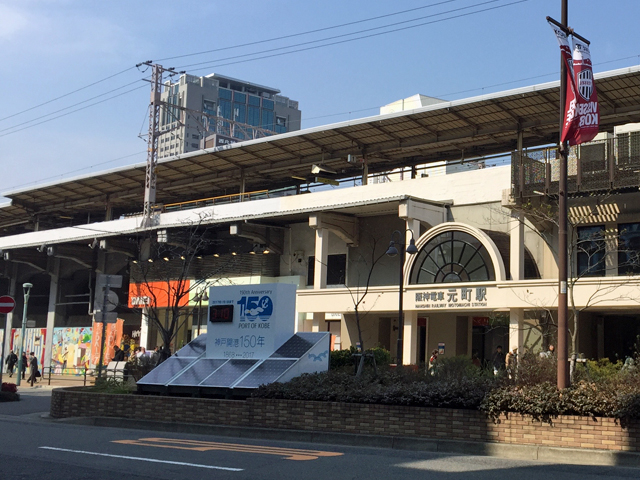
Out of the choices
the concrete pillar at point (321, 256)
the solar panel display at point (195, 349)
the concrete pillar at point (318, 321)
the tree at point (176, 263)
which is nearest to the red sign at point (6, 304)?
the solar panel display at point (195, 349)

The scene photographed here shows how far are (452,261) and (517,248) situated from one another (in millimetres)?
2718

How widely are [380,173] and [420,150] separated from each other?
13.3 feet

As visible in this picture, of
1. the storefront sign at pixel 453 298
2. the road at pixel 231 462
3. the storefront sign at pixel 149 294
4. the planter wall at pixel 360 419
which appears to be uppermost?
the storefront sign at pixel 149 294

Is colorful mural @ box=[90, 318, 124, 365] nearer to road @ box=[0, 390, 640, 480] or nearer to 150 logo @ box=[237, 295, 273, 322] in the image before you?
150 logo @ box=[237, 295, 273, 322]

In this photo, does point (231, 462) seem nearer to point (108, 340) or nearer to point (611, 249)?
point (611, 249)

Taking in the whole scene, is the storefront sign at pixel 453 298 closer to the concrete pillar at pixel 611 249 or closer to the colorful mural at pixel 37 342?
the concrete pillar at pixel 611 249

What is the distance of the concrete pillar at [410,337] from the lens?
102ft

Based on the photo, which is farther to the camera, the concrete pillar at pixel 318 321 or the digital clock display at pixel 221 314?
the concrete pillar at pixel 318 321

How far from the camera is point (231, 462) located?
36.5ft

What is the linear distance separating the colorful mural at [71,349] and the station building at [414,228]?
163 mm

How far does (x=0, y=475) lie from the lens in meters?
9.99

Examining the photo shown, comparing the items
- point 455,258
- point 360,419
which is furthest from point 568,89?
point 455,258

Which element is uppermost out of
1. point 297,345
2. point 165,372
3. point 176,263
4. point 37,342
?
point 176,263

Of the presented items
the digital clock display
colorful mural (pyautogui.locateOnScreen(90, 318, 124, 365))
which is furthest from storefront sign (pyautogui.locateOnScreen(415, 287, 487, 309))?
colorful mural (pyautogui.locateOnScreen(90, 318, 124, 365))
